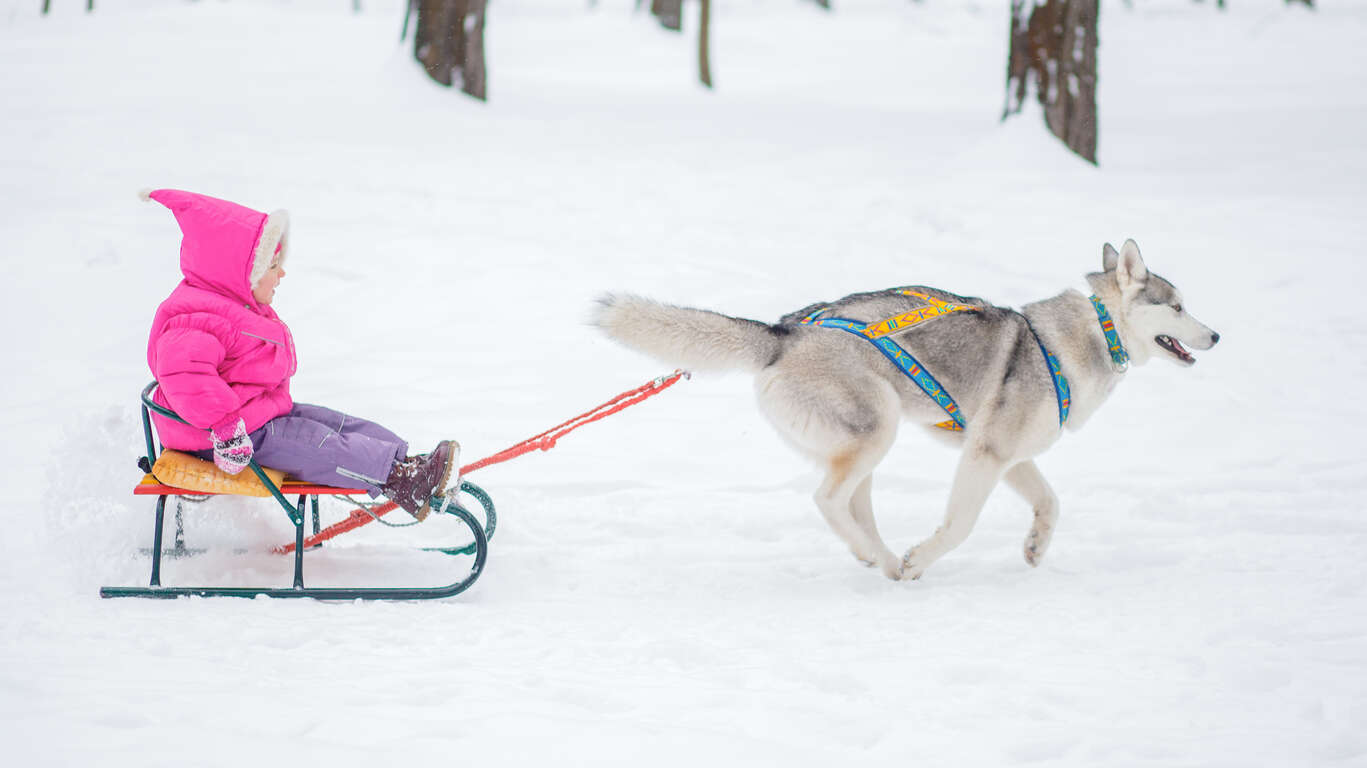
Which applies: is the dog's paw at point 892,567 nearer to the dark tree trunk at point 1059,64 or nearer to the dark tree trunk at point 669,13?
the dark tree trunk at point 1059,64

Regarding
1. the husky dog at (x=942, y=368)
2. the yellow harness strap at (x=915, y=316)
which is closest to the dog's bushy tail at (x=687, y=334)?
the husky dog at (x=942, y=368)

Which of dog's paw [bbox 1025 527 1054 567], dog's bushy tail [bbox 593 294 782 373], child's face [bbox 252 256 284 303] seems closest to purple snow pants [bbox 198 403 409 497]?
child's face [bbox 252 256 284 303]

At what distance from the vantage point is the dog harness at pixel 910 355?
4.47 meters

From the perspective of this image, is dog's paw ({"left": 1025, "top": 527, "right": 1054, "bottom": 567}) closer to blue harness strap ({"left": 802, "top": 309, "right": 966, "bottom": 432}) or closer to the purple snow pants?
blue harness strap ({"left": 802, "top": 309, "right": 966, "bottom": 432})

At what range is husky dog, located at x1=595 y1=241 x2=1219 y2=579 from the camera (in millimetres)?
4336

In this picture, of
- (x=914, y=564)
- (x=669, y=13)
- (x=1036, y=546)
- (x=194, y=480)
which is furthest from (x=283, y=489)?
(x=669, y=13)

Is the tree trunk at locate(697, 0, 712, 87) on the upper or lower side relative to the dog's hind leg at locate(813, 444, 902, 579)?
upper

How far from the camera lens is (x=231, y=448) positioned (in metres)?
3.84

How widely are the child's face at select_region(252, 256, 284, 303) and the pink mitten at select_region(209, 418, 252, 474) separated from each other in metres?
0.56

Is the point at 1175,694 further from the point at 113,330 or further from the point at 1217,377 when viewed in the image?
the point at 113,330

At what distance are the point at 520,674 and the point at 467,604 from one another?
0.79m

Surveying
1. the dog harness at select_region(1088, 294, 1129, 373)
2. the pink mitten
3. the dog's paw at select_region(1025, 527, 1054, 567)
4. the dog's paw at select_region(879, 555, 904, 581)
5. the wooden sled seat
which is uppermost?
the dog harness at select_region(1088, 294, 1129, 373)

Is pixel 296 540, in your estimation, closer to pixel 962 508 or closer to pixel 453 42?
pixel 962 508

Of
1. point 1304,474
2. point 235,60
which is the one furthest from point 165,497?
point 235,60
